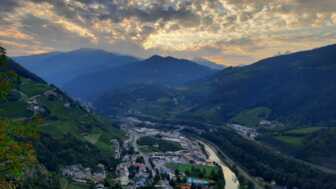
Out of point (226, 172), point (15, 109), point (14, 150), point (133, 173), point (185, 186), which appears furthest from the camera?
point (15, 109)

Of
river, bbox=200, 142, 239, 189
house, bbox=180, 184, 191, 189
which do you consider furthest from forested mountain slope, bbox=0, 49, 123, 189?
river, bbox=200, 142, 239, 189

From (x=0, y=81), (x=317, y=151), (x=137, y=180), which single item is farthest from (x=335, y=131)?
(x=0, y=81)

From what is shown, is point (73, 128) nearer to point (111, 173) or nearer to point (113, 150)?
point (113, 150)

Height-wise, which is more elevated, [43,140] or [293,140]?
[43,140]

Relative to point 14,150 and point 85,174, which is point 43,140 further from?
point 14,150

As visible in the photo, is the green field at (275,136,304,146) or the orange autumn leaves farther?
the green field at (275,136,304,146)

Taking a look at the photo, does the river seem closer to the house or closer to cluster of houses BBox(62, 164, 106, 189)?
the house

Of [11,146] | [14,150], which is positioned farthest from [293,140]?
[11,146]

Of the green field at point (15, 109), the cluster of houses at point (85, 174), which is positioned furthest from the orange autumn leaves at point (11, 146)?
the green field at point (15, 109)

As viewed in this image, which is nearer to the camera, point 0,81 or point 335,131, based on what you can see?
point 0,81
